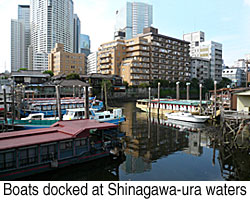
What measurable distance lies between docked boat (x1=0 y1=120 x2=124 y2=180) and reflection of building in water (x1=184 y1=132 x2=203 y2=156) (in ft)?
25.5

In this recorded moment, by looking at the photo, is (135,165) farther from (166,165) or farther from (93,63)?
(93,63)

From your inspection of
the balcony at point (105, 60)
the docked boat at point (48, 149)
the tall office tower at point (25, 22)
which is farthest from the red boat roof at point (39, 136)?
the tall office tower at point (25, 22)

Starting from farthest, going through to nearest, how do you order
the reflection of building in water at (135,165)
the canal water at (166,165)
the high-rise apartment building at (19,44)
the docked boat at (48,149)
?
the high-rise apartment building at (19,44) → the reflection of building in water at (135,165) → the canal water at (166,165) → the docked boat at (48,149)

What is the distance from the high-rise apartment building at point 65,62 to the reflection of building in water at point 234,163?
297ft

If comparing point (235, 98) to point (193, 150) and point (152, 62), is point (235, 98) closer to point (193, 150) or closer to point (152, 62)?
point (193, 150)

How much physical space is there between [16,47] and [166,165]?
17932 cm

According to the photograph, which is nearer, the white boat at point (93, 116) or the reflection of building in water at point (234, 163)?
the reflection of building in water at point (234, 163)

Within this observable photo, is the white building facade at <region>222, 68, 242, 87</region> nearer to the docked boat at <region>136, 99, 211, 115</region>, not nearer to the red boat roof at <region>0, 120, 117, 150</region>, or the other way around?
the docked boat at <region>136, 99, 211, 115</region>

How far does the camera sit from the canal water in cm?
1512

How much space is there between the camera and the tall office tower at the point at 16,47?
165 m

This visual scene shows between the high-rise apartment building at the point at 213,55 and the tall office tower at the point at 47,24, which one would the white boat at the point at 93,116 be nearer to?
the high-rise apartment building at the point at 213,55

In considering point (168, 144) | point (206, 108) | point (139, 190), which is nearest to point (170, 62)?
point (206, 108)

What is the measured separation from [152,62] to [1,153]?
86769 millimetres

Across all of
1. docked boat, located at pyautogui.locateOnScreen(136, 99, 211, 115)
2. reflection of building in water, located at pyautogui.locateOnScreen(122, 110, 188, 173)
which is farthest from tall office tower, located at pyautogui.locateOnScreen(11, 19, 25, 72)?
reflection of building in water, located at pyautogui.locateOnScreen(122, 110, 188, 173)
